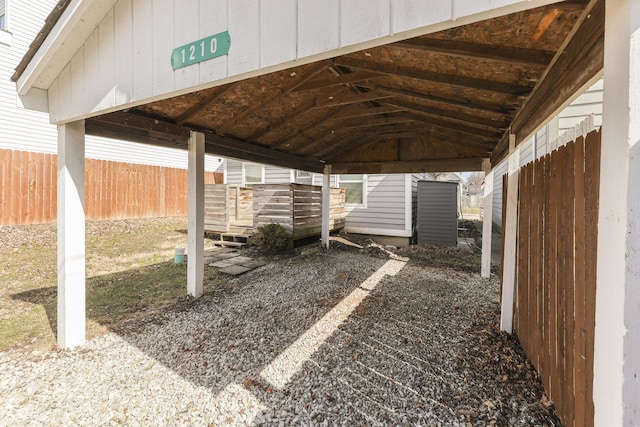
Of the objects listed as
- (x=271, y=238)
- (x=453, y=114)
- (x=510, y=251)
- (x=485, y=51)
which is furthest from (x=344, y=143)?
(x=485, y=51)

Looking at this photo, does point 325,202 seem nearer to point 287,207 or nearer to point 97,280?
point 287,207

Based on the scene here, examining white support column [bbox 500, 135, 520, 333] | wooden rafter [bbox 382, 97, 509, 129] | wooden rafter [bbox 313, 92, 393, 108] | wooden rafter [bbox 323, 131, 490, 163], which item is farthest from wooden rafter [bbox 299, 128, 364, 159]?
white support column [bbox 500, 135, 520, 333]

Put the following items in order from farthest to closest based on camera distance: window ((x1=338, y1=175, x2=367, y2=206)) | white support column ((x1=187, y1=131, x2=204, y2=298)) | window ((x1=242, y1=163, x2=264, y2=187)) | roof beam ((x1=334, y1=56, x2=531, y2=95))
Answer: window ((x1=242, y1=163, x2=264, y2=187)) < window ((x1=338, y1=175, x2=367, y2=206)) < white support column ((x1=187, y1=131, x2=204, y2=298)) < roof beam ((x1=334, y1=56, x2=531, y2=95))

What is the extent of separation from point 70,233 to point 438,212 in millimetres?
8869

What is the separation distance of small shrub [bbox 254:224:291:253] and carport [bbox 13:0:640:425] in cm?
293

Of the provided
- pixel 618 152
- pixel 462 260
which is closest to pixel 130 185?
pixel 462 260

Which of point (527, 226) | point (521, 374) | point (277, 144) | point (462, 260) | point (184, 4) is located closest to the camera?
point (184, 4)

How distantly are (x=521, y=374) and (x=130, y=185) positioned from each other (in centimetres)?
1159

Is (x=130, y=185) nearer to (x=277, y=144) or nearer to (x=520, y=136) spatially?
(x=277, y=144)

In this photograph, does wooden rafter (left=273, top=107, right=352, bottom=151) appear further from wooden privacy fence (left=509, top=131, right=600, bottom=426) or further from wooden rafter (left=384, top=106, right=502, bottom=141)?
wooden privacy fence (left=509, top=131, right=600, bottom=426)

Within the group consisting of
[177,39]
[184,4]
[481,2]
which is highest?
[184,4]

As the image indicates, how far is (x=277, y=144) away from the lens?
5691 millimetres

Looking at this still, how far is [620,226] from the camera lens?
927mm

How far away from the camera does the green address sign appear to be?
163cm
